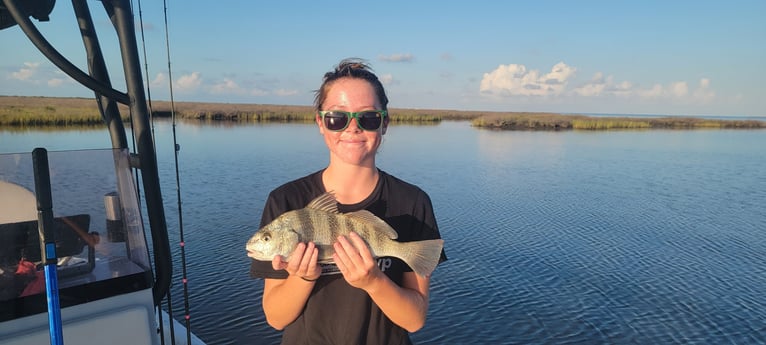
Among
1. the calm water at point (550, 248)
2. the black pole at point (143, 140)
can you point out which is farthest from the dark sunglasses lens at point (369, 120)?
the calm water at point (550, 248)

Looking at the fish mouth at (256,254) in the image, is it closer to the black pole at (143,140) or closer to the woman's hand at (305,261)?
the woman's hand at (305,261)

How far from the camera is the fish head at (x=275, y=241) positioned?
2346 millimetres

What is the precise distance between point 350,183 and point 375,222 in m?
0.34

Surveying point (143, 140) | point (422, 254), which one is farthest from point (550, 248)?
point (143, 140)

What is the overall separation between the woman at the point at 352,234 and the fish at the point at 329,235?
A: 0.07 m

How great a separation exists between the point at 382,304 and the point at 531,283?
8735mm

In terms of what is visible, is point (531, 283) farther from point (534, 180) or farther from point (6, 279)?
point (534, 180)

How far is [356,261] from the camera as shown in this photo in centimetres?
223

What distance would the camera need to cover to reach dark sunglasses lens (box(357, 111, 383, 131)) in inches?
101

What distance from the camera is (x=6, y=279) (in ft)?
8.49

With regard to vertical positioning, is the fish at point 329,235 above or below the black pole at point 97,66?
below

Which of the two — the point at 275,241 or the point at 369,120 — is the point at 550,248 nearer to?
the point at 369,120

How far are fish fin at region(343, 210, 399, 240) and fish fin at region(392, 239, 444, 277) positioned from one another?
101 millimetres

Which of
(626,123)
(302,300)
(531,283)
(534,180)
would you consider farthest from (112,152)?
(626,123)
